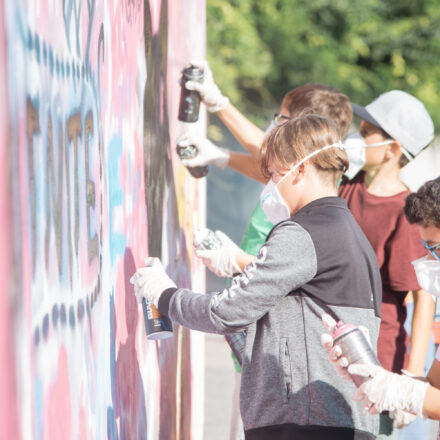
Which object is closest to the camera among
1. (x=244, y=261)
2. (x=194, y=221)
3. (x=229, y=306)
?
(x=229, y=306)

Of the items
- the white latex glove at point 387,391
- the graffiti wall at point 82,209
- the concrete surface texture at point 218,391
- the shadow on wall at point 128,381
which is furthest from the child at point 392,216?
the concrete surface texture at point 218,391

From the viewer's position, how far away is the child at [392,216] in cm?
287

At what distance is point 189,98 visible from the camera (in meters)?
3.05

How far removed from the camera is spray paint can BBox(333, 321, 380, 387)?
1.85 m

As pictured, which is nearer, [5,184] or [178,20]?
[5,184]

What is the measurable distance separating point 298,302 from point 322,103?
132cm

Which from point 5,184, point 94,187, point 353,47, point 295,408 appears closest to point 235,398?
point 295,408

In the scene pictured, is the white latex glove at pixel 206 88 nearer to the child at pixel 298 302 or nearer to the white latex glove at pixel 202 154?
the white latex glove at pixel 202 154

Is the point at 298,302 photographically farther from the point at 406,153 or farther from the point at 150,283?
the point at 406,153

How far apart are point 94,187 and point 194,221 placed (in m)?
2.35

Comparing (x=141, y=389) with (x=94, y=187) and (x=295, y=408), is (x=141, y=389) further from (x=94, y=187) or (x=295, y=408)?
(x=94, y=187)

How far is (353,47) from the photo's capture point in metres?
11.0

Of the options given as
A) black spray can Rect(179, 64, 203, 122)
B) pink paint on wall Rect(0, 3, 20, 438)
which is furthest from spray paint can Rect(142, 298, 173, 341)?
black spray can Rect(179, 64, 203, 122)

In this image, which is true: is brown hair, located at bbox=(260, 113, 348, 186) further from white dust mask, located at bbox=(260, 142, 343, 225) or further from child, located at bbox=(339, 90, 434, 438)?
child, located at bbox=(339, 90, 434, 438)
